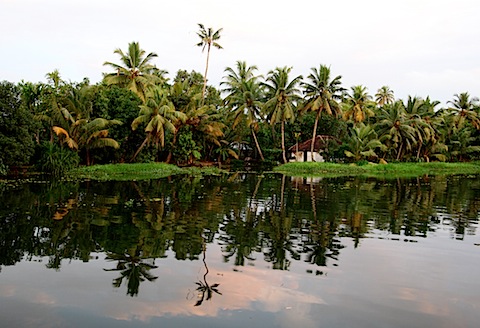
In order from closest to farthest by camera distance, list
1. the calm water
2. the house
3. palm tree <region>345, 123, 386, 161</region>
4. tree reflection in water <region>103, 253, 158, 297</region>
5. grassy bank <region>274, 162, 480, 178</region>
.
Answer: the calm water < tree reflection in water <region>103, 253, 158, 297</region> < grassy bank <region>274, 162, 480, 178</region> < palm tree <region>345, 123, 386, 161</region> < the house

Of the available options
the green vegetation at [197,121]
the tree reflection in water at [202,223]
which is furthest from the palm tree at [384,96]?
the tree reflection in water at [202,223]

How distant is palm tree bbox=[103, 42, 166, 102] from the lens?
36062mm

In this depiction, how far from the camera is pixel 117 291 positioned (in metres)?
6.93

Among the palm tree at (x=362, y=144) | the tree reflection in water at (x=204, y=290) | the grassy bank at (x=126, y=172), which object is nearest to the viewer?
the tree reflection in water at (x=204, y=290)

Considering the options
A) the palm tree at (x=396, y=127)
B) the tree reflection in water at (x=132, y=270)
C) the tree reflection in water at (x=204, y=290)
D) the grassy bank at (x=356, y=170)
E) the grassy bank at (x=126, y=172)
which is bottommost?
the tree reflection in water at (x=132, y=270)

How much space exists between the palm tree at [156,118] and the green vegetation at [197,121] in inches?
3.1

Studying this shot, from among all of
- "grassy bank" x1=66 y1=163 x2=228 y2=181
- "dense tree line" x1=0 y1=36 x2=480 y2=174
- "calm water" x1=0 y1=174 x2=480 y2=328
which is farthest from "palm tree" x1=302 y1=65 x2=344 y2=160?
"calm water" x1=0 y1=174 x2=480 y2=328

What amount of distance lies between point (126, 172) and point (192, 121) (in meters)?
9.48

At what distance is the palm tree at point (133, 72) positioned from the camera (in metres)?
36.1

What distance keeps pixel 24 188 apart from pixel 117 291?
1504cm

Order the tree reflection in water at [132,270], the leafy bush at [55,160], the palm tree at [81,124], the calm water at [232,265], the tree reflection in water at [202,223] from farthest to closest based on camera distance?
the palm tree at [81,124] < the leafy bush at [55,160] < the tree reflection in water at [202,223] < the tree reflection in water at [132,270] < the calm water at [232,265]

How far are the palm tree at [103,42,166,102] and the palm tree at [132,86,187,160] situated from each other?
2.73 meters

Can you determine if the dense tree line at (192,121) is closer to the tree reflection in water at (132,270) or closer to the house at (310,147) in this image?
the house at (310,147)

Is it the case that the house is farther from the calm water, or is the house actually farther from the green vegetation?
the calm water
